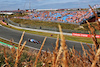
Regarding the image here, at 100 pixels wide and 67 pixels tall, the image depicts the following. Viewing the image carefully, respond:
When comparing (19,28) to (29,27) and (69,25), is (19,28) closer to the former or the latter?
(29,27)

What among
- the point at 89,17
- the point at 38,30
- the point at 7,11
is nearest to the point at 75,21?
the point at 89,17

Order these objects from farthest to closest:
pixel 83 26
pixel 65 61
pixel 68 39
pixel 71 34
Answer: pixel 83 26 < pixel 71 34 < pixel 68 39 < pixel 65 61

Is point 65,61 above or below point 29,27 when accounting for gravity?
above

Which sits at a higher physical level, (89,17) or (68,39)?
(89,17)

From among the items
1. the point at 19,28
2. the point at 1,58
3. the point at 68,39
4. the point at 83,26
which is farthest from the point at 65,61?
the point at 19,28

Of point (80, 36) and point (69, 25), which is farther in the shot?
point (69, 25)

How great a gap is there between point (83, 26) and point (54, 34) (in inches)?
→ 454

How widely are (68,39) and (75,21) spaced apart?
15.6 meters

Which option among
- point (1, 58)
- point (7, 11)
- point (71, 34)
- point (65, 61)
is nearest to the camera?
point (65, 61)

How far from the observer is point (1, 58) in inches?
234

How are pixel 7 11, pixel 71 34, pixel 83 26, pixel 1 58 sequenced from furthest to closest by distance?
pixel 7 11, pixel 83 26, pixel 71 34, pixel 1 58

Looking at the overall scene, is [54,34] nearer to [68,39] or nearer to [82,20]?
[68,39]

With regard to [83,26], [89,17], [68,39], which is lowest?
[68,39]

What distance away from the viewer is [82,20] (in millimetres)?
46375
